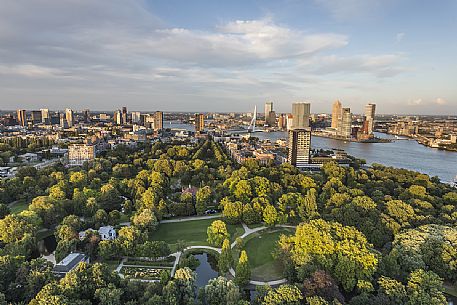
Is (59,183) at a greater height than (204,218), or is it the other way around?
(59,183)

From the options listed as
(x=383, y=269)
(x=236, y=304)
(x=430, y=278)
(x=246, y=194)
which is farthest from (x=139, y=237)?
(x=430, y=278)

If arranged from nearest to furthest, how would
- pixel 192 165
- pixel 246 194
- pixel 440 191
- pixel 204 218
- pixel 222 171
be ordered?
pixel 204 218 < pixel 246 194 < pixel 440 191 < pixel 222 171 < pixel 192 165

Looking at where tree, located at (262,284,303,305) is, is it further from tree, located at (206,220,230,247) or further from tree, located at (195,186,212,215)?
tree, located at (195,186,212,215)

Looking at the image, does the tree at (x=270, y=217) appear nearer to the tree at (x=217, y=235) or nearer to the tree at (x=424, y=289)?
the tree at (x=217, y=235)

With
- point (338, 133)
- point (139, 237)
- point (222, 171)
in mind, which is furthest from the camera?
point (338, 133)

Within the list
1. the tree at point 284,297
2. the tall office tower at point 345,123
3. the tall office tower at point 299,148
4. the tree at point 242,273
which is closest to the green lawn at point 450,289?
the tree at point 284,297

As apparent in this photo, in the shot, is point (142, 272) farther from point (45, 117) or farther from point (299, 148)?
point (45, 117)

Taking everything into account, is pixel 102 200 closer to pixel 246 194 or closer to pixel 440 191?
pixel 246 194
